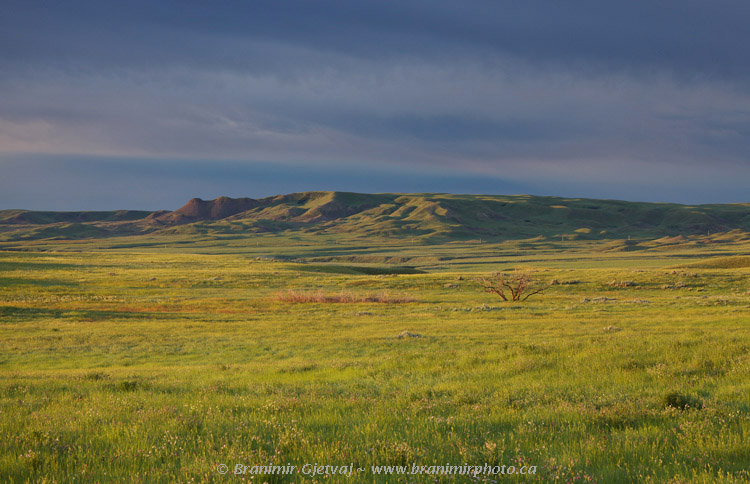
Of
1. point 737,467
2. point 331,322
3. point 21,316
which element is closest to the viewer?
point 737,467

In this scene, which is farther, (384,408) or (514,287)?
(514,287)

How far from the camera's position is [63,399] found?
35.9 ft

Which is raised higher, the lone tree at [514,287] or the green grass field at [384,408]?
the green grass field at [384,408]

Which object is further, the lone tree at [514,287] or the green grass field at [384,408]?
the lone tree at [514,287]

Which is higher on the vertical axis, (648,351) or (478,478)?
(478,478)

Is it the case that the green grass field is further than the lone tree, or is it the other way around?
the lone tree

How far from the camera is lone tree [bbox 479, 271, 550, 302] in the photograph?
183 ft

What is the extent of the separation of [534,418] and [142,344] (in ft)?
87.1

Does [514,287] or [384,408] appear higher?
[384,408]

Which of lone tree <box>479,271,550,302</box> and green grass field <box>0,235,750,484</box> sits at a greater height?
green grass field <box>0,235,750,484</box>

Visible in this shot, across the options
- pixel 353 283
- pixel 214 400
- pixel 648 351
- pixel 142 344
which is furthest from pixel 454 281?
pixel 214 400

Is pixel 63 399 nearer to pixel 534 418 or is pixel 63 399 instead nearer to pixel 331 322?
pixel 534 418

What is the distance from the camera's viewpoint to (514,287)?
6850 centimetres

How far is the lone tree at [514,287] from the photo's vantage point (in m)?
55.7
